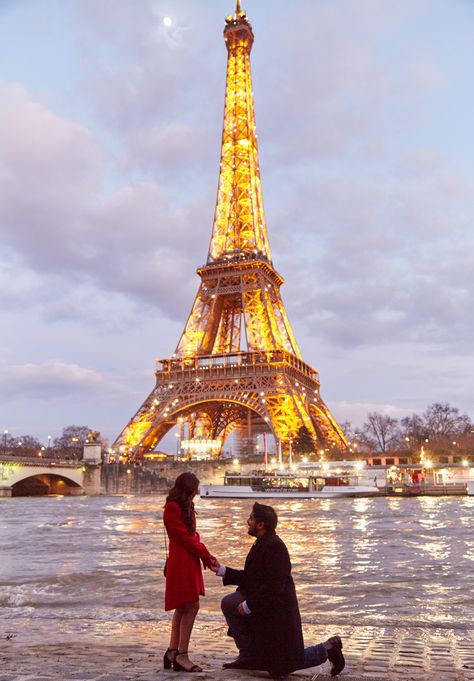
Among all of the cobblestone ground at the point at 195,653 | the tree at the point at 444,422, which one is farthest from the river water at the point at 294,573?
the tree at the point at 444,422

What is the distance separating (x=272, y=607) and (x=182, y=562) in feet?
3.23

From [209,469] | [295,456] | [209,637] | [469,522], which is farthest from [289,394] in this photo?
[209,637]

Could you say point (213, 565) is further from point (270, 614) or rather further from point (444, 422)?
point (444, 422)

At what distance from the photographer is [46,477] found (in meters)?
76.6

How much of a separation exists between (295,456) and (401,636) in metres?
67.0

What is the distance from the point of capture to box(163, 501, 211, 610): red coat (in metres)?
6.18

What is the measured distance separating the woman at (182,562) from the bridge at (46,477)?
59.2m

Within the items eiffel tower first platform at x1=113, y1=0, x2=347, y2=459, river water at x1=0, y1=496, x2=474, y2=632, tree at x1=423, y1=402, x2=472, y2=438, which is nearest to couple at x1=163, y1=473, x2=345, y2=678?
river water at x1=0, y1=496, x2=474, y2=632

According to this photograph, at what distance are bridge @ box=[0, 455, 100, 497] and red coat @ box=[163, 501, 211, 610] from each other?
59214 mm

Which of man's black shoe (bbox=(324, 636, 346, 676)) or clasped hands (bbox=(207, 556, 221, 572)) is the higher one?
clasped hands (bbox=(207, 556, 221, 572))

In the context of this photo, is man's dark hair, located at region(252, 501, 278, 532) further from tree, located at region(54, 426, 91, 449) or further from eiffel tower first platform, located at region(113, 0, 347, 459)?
tree, located at region(54, 426, 91, 449)

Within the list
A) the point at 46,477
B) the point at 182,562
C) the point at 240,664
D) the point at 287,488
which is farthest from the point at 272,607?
the point at 46,477

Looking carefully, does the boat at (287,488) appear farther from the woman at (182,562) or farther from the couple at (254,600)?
the couple at (254,600)

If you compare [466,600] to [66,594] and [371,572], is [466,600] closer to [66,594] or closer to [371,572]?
[371,572]
